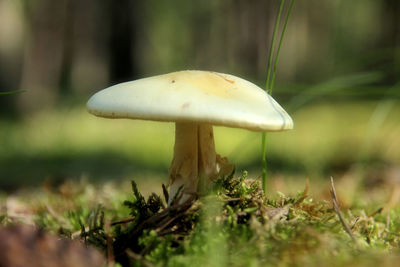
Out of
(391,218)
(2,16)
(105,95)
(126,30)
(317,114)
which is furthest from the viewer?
(126,30)

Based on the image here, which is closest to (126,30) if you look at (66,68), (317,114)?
(66,68)

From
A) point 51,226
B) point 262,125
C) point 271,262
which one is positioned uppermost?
point 262,125

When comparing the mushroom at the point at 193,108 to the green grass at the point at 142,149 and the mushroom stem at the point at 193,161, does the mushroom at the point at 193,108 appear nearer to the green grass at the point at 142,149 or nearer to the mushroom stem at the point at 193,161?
the mushroom stem at the point at 193,161

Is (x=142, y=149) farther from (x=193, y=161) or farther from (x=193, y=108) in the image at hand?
(x=193, y=108)

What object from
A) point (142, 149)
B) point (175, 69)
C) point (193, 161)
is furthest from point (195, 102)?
point (142, 149)

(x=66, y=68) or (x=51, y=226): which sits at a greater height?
(x=51, y=226)

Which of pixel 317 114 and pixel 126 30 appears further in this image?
pixel 126 30

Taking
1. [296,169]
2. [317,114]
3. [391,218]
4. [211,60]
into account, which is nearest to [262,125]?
[391,218]

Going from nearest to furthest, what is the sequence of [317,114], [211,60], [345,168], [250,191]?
[250,191], [345,168], [317,114], [211,60]

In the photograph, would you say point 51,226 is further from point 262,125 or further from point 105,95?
point 262,125

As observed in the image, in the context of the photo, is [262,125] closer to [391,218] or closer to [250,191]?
[250,191]
